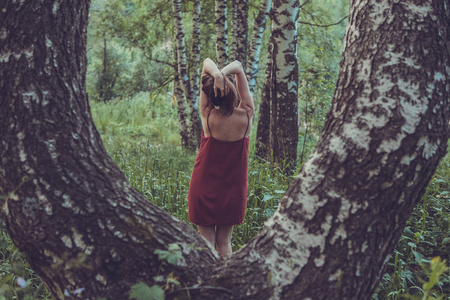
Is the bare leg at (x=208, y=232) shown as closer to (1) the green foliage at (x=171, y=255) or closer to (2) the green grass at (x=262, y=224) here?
(2) the green grass at (x=262, y=224)

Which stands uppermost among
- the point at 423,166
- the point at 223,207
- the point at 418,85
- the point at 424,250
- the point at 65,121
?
the point at 418,85

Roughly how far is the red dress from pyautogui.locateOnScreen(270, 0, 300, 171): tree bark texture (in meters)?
2.61

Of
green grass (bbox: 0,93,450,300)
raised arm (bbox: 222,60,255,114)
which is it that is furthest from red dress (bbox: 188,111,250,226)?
green grass (bbox: 0,93,450,300)

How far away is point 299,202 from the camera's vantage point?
75.3 inches

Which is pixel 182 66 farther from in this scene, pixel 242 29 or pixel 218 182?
pixel 218 182

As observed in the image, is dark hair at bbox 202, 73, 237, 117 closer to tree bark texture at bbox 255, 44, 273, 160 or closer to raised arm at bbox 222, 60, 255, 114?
raised arm at bbox 222, 60, 255, 114

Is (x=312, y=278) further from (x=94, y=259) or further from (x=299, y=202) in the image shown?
(x=94, y=259)

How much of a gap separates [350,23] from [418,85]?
545 millimetres

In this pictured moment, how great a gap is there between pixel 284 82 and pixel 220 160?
10.2 ft

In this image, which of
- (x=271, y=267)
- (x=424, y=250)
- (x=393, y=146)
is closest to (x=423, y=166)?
(x=393, y=146)

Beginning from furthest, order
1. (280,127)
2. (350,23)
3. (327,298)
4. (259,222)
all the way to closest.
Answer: (280,127) < (259,222) < (350,23) < (327,298)

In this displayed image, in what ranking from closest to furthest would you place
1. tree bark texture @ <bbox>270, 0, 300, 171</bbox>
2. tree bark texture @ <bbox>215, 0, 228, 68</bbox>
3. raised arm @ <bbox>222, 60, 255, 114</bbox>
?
raised arm @ <bbox>222, 60, 255, 114</bbox>, tree bark texture @ <bbox>270, 0, 300, 171</bbox>, tree bark texture @ <bbox>215, 0, 228, 68</bbox>

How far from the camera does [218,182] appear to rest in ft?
11.2

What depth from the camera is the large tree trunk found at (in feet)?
5.84
